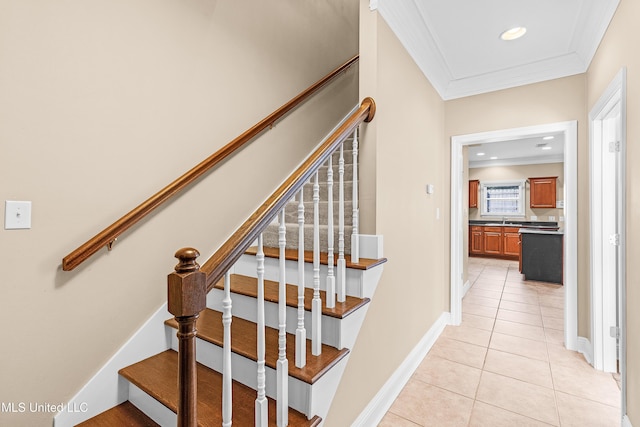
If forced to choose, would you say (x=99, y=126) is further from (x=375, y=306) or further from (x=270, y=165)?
(x=375, y=306)

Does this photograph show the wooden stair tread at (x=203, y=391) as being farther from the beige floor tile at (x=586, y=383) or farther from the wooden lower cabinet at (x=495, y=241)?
the wooden lower cabinet at (x=495, y=241)

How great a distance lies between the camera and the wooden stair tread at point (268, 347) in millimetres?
1307

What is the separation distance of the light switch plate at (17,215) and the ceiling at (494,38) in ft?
7.13

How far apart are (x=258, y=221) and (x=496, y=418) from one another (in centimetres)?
204

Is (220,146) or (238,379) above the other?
(220,146)

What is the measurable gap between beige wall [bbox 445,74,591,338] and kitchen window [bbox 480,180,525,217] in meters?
6.15

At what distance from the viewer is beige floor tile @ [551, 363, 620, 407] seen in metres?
2.13

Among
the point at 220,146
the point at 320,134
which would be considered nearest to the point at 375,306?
the point at 220,146

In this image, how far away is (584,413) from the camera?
1.97 metres

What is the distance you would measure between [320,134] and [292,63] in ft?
2.28

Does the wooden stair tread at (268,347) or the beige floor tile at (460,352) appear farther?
the beige floor tile at (460,352)

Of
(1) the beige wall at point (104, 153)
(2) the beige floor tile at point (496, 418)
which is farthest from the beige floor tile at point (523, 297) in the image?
(1) the beige wall at point (104, 153)

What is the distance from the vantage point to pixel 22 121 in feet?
4.31

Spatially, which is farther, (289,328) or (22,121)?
(289,328)
